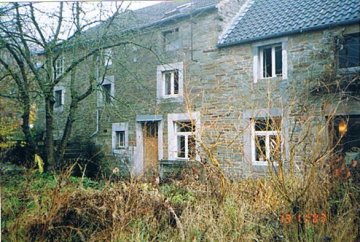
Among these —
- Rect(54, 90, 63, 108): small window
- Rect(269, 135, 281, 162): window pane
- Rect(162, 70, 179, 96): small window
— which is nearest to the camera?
Rect(269, 135, 281, 162): window pane

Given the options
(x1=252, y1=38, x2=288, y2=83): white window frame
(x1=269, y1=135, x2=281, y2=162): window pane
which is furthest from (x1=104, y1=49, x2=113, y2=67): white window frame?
(x1=269, y1=135, x2=281, y2=162): window pane

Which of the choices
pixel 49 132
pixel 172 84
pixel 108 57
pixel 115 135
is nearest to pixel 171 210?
pixel 115 135

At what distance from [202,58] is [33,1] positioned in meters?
1.28

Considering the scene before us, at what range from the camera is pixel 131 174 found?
8.62 ft

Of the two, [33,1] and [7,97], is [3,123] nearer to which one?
[7,97]

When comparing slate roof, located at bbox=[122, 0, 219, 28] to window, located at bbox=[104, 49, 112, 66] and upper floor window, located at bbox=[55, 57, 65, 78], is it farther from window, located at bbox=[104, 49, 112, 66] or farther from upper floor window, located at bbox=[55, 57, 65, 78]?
upper floor window, located at bbox=[55, 57, 65, 78]

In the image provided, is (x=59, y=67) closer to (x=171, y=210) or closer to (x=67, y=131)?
(x=67, y=131)

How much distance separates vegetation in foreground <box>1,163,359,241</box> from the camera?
7.80 feet

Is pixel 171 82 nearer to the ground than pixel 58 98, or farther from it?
farther from it

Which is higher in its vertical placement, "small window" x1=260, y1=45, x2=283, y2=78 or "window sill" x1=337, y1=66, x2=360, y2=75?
"small window" x1=260, y1=45, x2=283, y2=78

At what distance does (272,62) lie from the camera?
2549 mm

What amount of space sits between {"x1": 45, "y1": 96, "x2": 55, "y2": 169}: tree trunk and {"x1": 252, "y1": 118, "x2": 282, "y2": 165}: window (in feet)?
4.63

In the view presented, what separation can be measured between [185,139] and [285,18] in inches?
43.3

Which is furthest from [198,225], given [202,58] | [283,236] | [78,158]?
[202,58]
